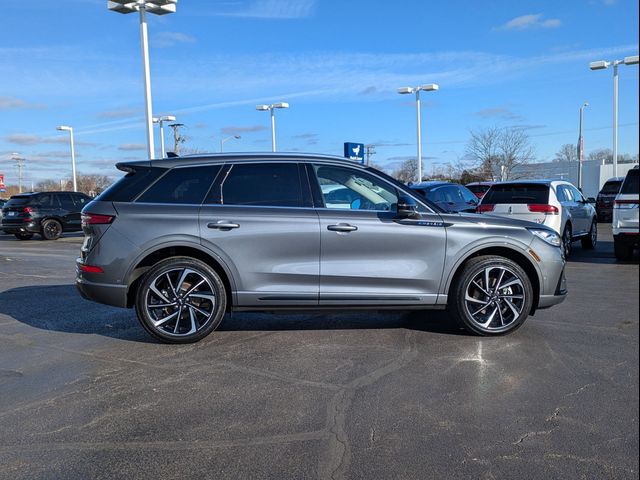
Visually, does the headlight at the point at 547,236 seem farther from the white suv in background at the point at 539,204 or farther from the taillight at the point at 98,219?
the white suv in background at the point at 539,204

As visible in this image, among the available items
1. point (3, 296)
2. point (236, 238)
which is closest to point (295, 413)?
point (236, 238)

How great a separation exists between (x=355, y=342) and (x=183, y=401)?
2.02 m

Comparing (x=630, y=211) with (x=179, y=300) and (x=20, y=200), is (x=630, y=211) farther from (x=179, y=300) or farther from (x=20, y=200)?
(x=20, y=200)

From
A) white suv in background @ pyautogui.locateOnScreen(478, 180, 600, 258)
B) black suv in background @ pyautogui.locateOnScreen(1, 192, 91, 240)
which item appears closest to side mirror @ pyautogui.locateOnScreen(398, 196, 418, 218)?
white suv in background @ pyautogui.locateOnScreen(478, 180, 600, 258)

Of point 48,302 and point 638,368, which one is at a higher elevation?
point 638,368

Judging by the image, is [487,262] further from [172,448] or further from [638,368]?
[638,368]

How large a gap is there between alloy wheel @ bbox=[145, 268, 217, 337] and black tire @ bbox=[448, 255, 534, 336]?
250 centimetres

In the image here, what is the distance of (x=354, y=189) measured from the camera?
578cm

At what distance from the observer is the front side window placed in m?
5.73

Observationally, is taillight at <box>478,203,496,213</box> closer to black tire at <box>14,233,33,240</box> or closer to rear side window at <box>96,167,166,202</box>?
rear side window at <box>96,167,166,202</box>

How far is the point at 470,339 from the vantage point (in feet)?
18.6

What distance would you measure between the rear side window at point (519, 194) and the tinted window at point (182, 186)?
7746mm

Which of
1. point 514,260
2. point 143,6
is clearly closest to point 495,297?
point 514,260

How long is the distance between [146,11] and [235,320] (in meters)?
13.2
